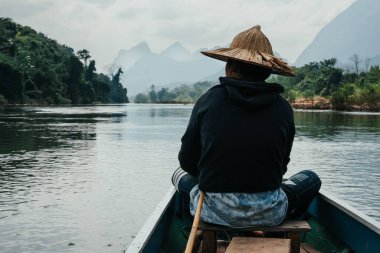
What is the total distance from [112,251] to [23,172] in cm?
692

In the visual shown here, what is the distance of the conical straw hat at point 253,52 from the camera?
12.3ft

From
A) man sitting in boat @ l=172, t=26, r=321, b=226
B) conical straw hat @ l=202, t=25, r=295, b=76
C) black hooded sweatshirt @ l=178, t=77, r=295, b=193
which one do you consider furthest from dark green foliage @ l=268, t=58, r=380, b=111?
black hooded sweatshirt @ l=178, t=77, r=295, b=193

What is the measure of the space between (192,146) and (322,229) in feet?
6.71

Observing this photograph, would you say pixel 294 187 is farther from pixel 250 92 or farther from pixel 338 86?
pixel 338 86

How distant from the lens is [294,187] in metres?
4.41

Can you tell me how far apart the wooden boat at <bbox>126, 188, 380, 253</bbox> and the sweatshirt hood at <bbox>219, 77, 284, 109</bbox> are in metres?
1.16

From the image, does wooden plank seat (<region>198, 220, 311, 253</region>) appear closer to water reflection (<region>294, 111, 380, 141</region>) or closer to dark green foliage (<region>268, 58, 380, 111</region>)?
water reflection (<region>294, 111, 380, 141</region>)

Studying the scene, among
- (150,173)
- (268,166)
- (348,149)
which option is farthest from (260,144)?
(348,149)

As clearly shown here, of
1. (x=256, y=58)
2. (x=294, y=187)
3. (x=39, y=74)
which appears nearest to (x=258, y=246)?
(x=294, y=187)

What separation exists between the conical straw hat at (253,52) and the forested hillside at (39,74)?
92384mm

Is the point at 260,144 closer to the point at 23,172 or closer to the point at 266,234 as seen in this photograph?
the point at 266,234

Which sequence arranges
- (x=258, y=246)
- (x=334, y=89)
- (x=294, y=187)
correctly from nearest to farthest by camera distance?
(x=258, y=246)
(x=294, y=187)
(x=334, y=89)

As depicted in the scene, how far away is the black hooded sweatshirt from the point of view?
365 centimetres

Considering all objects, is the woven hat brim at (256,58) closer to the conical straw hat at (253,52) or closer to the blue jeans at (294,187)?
the conical straw hat at (253,52)
